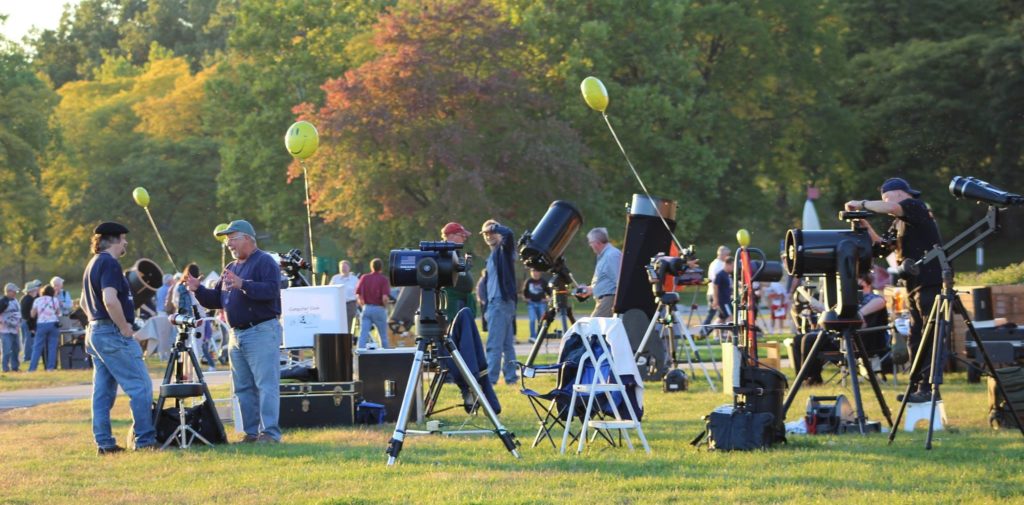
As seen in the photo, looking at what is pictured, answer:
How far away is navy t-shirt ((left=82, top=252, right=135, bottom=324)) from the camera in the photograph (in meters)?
11.3

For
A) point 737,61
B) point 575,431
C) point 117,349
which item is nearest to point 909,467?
point 575,431

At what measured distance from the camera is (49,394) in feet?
63.2

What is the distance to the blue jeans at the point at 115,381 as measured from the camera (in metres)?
11.4

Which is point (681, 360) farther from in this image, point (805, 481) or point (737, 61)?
point (737, 61)

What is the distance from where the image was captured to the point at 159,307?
93.9 feet

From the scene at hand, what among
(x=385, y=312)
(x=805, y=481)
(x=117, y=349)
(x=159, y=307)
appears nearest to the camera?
(x=805, y=481)

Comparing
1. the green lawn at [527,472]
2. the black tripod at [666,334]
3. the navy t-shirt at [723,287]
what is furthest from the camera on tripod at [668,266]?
the navy t-shirt at [723,287]

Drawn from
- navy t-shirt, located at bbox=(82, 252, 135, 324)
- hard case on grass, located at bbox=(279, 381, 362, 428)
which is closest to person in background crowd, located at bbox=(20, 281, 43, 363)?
hard case on grass, located at bbox=(279, 381, 362, 428)

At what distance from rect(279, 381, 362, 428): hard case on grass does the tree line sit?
90.1 ft

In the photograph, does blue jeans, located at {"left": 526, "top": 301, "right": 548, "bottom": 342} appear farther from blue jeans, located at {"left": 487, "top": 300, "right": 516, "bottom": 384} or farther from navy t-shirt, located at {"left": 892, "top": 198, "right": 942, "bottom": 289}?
navy t-shirt, located at {"left": 892, "top": 198, "right": 942, "bottom": 289}

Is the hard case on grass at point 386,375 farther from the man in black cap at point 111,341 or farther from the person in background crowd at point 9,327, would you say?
the person in background crowd at point 9,327

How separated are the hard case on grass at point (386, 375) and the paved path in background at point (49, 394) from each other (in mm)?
4206

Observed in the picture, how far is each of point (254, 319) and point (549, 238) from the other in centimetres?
507

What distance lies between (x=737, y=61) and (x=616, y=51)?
17.8 ft
